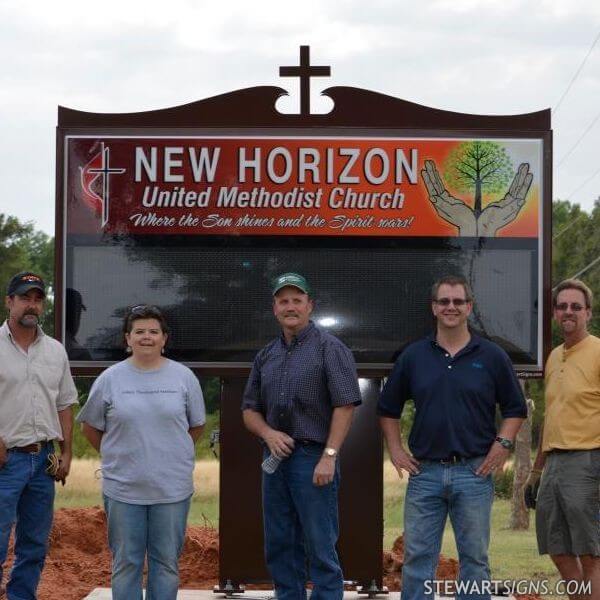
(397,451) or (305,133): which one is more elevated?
(305,133)

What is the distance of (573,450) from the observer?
21.9 feet

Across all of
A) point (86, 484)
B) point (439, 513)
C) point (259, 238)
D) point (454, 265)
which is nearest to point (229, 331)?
point (259, 238)

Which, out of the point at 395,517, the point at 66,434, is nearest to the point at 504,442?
the point at 66,434

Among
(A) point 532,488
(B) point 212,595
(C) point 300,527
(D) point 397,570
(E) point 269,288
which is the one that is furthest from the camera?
(D) point 397,570

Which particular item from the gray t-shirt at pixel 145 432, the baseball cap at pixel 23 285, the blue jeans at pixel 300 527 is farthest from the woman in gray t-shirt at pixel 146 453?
the baseball cap at pixel 23 285

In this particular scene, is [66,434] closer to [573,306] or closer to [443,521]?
[443,521]

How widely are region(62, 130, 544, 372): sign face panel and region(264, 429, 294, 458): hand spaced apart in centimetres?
154

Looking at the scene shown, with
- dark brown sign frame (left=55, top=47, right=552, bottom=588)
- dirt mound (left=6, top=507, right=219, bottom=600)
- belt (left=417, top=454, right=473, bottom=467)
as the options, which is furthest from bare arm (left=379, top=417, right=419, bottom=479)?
dirt mound (left=6, top=507, right=219, bottom=600)

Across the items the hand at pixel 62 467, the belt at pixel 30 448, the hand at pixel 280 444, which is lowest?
the hand at pixel 62 467

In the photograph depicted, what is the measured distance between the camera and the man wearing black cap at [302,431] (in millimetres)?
6301

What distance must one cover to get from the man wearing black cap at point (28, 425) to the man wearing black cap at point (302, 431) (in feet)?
3.60

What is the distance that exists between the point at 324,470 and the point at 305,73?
2.99 metres

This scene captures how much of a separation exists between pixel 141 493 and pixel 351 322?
218 centimetres
